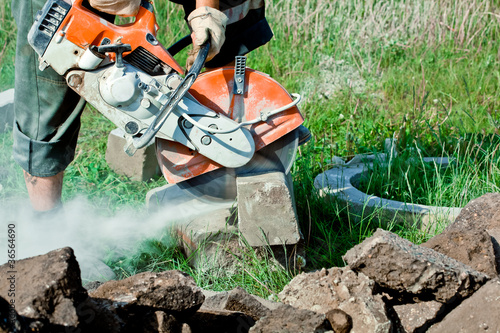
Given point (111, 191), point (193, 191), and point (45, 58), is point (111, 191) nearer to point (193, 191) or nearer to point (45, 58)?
point (193, 191)

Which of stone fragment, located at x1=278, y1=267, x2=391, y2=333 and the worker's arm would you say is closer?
stone fragment, located at x1=278, y1=267, x2=391, y2=333

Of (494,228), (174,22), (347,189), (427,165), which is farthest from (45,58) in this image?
(174,22)

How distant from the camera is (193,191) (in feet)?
9.59

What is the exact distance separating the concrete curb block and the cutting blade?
447 mm

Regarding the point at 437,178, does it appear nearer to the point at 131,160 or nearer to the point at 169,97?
the point at 169,97

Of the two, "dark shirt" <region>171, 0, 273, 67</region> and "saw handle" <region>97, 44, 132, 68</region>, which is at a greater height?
"saw handle" <region>97, 44, 132, 68</region>

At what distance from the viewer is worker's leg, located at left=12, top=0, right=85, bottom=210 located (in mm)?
2676

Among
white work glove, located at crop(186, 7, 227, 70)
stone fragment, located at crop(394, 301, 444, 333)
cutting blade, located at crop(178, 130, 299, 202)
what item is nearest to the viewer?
stone fragment, located at crop(394, 301, 444, 333)

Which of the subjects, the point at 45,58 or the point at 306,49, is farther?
the point at 306,49

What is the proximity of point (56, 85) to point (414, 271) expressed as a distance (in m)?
1.83

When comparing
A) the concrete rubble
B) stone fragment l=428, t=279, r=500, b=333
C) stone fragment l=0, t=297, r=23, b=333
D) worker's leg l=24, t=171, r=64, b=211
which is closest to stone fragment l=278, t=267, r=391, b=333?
the concrete rubble

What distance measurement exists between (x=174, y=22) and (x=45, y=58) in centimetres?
321

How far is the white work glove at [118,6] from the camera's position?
7.92ft

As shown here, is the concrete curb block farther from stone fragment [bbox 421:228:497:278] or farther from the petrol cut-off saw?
stone fragment [bbox 421:228:497:278]
